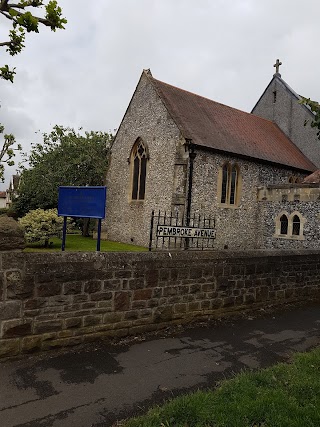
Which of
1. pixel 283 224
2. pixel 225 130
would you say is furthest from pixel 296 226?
pixel 225 130

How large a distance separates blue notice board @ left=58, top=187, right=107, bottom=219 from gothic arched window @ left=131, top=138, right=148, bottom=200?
1304 centimetres

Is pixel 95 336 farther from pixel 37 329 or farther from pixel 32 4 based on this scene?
pixel 32 4

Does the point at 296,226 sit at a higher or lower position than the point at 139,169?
lower

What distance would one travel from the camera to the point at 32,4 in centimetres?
929

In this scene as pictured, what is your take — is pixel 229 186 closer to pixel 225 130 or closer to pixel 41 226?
pixel 225 130

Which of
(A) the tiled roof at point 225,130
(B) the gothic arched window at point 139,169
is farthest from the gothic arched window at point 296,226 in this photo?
(B) the gothic arched window at point 139,169

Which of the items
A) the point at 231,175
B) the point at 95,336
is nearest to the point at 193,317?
the point at 95,336

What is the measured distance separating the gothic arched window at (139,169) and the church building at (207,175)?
0.06m

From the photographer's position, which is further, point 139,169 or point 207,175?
point 139,169

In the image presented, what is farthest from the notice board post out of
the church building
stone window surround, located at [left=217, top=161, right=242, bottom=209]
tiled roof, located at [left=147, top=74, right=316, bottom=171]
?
stone window surround, located at [left=217, top=161, right=242, bottom=209]

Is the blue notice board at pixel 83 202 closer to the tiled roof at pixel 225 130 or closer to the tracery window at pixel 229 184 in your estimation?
the tiled roof at pixel 225 130

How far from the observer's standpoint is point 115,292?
508 centimetres

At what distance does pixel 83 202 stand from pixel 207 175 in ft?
38.8

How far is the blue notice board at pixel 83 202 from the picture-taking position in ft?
19.1
